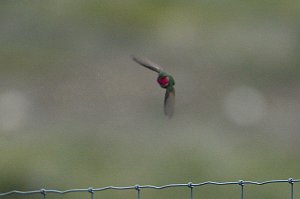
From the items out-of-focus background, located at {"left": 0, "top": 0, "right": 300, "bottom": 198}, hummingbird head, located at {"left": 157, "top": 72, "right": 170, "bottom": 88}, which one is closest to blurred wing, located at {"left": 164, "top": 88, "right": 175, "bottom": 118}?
hummingbird head, located at {"left": 157, "top": 72, "right": 170, "bottom": 88}

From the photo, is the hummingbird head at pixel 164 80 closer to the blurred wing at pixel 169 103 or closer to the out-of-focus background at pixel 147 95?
the blurred wing at pixel 169 103

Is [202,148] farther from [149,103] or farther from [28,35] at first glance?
[28,35]

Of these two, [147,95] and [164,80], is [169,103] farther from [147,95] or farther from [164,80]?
[147,95]

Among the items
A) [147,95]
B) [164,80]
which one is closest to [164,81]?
[164,80]

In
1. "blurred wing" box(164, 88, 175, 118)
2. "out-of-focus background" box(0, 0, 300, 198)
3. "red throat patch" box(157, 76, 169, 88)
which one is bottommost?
"blurred wing" box(164, 88, 175, 118)

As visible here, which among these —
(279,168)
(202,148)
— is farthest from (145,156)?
(279,168)

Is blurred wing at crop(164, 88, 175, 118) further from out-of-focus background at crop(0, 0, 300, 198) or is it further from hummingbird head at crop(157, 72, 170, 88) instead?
out-of-focus background at crop(0, 0, 300, 198)

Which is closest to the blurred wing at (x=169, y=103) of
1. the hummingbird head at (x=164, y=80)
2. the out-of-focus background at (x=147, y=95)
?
the hummingbird head at (x=164, y=80)

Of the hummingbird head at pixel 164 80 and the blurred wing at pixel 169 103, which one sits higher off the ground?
the hummingbird head at pixel 164 80
